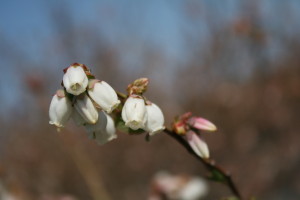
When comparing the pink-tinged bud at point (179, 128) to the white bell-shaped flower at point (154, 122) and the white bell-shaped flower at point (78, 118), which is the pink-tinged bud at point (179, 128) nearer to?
the white bell-shaped flower at point (154, 122)

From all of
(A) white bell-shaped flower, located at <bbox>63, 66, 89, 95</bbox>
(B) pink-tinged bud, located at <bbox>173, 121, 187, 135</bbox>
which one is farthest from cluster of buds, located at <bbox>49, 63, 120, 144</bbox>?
(B) pink-tinged bud, located at <bbox>173, 121, 187, 135</bbox>

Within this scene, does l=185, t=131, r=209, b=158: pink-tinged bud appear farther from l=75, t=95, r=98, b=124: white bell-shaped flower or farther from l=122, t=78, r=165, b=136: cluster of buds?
l=75, t=95, r=98, b=124: white bell-shaped flower

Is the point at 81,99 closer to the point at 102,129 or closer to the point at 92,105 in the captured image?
the point at 92,105

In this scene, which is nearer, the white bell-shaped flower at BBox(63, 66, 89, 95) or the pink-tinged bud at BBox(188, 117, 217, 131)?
the white bell-shaped flower at BBox(63, 66, 89, 95)

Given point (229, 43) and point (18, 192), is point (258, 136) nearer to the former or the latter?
point (229, 43)

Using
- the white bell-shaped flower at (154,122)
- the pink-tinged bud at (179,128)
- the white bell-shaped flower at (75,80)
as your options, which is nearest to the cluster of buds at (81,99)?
the white bell-shaped flower at (75,80)

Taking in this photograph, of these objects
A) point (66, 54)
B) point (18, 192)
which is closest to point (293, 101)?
point (66, 54)
